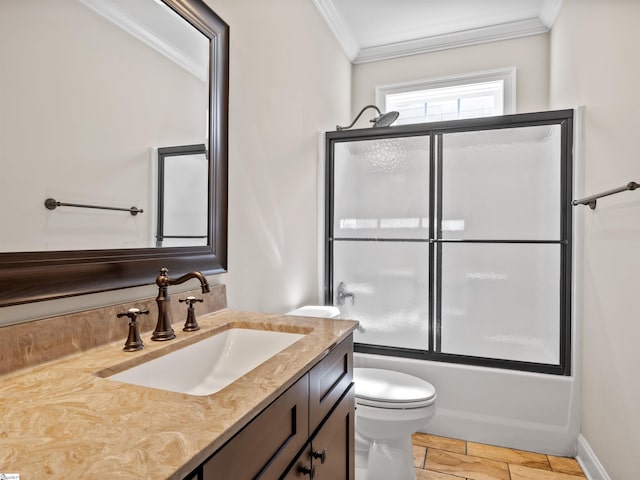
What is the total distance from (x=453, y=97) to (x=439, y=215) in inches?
53.7

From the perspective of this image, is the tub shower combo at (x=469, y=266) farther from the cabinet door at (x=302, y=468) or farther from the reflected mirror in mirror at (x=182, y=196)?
the cabinet door at (x=302, y=468)

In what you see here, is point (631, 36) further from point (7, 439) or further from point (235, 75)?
point (7, 439)

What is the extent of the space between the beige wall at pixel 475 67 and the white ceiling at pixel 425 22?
0.18 ft

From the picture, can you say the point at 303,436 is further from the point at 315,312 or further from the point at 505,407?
the point at 505,407

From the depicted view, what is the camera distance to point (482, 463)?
1.94 meters

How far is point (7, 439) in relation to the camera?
0.52 m

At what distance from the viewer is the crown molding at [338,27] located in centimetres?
252

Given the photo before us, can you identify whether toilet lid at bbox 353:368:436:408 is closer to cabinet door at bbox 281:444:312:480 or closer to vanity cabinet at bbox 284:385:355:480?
vanity cabinet at bbox 284:385:355:480

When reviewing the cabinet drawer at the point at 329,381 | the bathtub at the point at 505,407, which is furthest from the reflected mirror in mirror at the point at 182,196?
the bathtub at the point at 505,407

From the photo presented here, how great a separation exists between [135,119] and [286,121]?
106cm

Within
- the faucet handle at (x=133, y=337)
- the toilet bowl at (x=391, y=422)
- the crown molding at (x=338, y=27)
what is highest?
the crown molding at (x=338, y=27)

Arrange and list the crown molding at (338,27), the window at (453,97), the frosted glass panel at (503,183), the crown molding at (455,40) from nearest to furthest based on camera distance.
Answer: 1. the frosted glass panel at (503,183)
2. the crown molding at (338,27)
3. the crown molding at (455,40)
4. the window at (453,97)

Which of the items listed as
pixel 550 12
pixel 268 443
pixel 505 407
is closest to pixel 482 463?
pixel 505 407

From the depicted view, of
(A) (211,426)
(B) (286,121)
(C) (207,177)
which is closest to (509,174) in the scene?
(B) (286,121)
